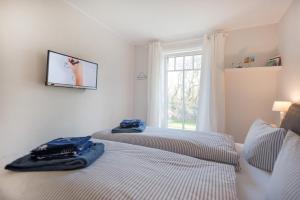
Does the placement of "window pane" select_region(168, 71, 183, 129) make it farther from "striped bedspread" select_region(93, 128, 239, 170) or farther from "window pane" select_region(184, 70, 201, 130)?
"striped bedspread" select_region(93, 128, 239, 170)

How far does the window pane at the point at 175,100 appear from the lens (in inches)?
149

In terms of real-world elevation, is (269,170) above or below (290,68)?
below

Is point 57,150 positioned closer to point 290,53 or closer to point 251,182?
point 251,182

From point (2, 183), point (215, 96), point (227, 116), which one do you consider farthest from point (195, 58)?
point (2, 183)

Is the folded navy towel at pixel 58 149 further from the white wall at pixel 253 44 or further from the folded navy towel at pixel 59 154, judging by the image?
the white wall at pixel 253 44

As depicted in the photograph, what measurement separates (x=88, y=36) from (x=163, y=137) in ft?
6.88

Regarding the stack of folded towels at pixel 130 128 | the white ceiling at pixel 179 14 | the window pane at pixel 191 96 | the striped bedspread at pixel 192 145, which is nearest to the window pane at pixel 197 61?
the window pane at pixel 191 96

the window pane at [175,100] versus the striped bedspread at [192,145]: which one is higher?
the window pane at [175,100]

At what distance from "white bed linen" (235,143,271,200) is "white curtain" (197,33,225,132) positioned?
1.79 metres

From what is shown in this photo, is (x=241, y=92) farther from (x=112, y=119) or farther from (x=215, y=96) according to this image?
(x=112, y=119)

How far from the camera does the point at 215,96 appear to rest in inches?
125

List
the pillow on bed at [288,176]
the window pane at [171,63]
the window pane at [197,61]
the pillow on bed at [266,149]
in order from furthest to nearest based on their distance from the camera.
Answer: the window pane at [171,63] < the window pane at [197,61] < the pillow on bed at [266,149] < the pillow on bed at [288,176]

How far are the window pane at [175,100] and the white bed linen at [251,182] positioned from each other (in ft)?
7.76

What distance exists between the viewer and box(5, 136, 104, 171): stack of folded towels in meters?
1.03
